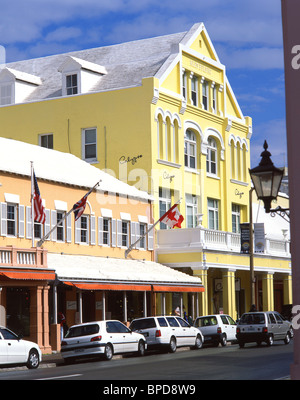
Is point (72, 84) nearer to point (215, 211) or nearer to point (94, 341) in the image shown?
point (215, 211)

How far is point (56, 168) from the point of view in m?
42.6

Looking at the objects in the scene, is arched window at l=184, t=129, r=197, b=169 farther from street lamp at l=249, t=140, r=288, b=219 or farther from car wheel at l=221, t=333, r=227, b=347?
street lamp at l=249, t=140, r=288, b=219

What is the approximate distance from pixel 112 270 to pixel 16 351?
43.7ft

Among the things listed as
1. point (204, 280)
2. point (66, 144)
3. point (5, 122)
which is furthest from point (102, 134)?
point (204, 280)

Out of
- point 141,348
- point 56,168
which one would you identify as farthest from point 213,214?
point 141,348

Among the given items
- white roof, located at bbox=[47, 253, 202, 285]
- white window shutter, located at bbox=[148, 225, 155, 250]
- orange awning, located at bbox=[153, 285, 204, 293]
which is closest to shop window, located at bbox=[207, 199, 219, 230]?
white window shutter, located at bbox=[148, 225, 155, 250]

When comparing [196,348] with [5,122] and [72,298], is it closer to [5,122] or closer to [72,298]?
[72,298]

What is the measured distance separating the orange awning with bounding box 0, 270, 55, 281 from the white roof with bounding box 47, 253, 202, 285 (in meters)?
0.83

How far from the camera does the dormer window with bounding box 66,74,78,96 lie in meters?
53.1

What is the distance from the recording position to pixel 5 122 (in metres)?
54.1

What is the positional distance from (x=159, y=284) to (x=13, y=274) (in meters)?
11.3

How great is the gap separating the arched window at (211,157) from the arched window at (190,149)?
5.27ft

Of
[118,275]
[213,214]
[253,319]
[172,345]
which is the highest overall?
[213,214]

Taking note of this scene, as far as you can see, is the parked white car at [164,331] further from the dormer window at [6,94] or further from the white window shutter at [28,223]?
the dormer window at [6,94]
